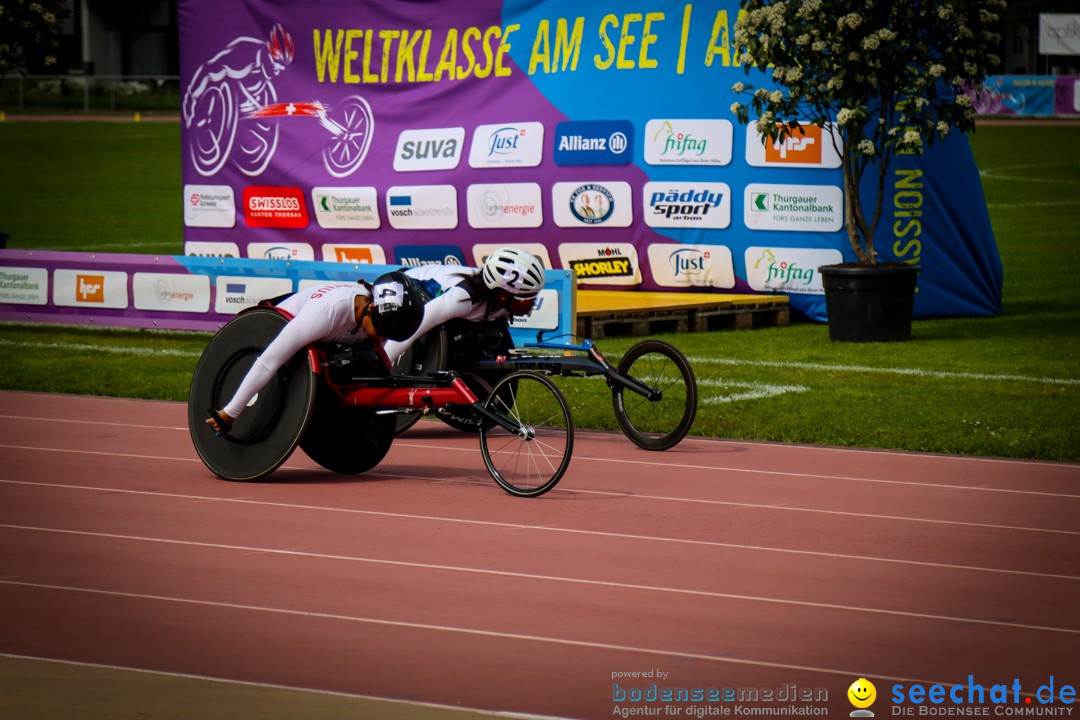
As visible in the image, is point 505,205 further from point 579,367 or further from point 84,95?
point 84,95

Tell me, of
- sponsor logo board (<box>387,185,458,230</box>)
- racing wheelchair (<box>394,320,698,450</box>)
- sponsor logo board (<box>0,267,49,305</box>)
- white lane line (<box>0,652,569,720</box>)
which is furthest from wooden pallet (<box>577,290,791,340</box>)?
white lane line (<box>0,652,569,720</box>)

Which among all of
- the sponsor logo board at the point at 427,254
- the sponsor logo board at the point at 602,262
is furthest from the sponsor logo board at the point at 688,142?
the sponsor logo board at the point at 427,254

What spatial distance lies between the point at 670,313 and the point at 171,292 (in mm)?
5337

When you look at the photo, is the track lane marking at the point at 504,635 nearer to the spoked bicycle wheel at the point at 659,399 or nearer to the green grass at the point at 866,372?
the spoked bicycle wheel at the point at 659,399

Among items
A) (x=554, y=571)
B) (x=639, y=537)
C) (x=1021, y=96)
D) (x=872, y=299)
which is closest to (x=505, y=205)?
(x=872, y=299)

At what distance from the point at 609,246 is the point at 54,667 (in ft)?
47.7

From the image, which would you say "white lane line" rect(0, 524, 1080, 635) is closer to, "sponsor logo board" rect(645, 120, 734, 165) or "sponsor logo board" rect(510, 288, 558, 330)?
"sponsor logo board" rect(510, 288, 558, 330)

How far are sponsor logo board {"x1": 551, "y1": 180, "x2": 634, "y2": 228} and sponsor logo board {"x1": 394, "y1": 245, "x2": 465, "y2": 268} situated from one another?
152cm

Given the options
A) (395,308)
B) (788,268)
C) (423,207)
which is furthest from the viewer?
(423,207)

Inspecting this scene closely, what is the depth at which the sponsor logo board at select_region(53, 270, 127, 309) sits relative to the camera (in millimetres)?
18719

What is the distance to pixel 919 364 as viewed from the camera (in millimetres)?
16328

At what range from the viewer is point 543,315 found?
16344 mm

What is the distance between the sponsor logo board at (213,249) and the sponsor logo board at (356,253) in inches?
58.7

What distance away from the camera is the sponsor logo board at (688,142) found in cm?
2002
